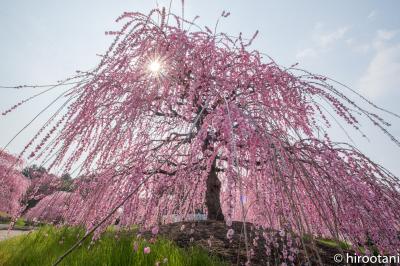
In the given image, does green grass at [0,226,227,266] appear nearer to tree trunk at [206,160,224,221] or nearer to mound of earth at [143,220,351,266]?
mound of earth at [143,220,351,266]

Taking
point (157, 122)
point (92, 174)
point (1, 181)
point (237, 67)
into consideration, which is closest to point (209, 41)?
point (237, 67)

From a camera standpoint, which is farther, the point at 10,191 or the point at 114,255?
the point at 10,191

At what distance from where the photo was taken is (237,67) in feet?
12.7

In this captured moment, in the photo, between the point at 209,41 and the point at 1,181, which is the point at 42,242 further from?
the point at 209,41

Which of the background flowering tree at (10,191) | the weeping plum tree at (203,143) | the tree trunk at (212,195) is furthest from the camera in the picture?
the background flowering tree at (10,191)

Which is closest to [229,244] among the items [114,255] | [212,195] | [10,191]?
[212,195]

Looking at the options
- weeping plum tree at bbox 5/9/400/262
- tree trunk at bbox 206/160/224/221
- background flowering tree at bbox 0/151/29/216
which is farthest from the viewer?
Result: background flowering tree at bbox 0/151/29/216

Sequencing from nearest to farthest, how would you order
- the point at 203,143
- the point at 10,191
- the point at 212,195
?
the point at 203,143 < the point at 212,195 < the point at 10,191

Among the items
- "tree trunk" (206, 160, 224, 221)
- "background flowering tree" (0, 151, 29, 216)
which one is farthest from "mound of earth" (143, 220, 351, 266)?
"background flowering tree" (0, 151, 29, 216)

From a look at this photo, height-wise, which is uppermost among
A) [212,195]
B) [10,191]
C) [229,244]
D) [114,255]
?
[10,191]

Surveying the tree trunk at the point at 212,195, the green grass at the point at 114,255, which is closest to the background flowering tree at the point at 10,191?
the green grass at the point at 114,255

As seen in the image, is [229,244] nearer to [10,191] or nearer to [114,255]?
[114,255]

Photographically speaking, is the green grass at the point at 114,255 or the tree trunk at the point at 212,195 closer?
the green grass at the point at 114,255

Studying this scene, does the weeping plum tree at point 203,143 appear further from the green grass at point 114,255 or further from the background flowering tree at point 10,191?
the background flowering tree at point 10,191
